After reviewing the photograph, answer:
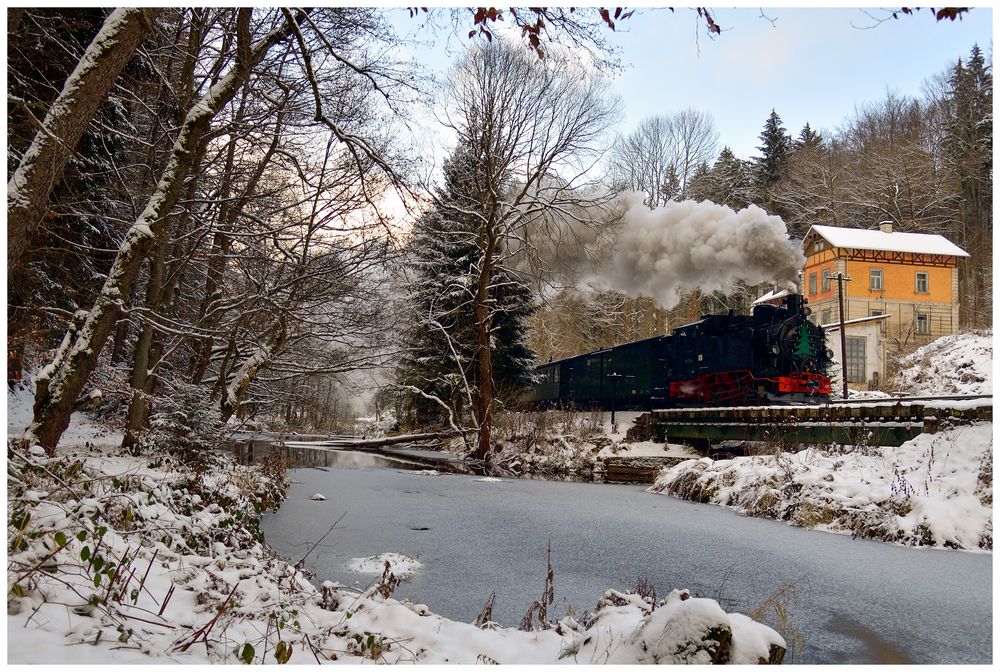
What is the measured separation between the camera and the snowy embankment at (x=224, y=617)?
2.83 m

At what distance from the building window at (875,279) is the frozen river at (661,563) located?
774 inches

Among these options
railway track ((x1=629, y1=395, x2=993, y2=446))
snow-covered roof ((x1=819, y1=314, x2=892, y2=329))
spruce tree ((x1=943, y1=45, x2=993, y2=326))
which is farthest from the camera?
snow-covered roof ((x1=819, y1=314, x2=892, y2=329))

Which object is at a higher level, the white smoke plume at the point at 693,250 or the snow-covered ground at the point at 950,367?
the white smoke plume at the point at 693,250

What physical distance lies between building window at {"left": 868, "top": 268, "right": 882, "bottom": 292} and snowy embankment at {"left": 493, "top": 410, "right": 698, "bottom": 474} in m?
13.0

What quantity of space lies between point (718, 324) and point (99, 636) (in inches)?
623

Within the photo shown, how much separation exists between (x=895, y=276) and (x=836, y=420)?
56.8ft

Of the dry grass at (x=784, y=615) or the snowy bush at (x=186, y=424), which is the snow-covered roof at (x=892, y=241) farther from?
the snowy bush at (x=186, y=424)

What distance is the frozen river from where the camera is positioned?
164 inches

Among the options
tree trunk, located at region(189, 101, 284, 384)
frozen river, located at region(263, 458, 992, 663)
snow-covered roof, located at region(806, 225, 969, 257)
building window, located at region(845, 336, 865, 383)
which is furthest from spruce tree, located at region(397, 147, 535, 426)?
building window, located at region(845, 336, 865, 383)

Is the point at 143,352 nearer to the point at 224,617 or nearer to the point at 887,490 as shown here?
the point at 224,617

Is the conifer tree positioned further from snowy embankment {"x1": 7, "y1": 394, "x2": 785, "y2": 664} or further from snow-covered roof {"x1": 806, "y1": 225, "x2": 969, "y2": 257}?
snowy embankment {"x1": 7, "y1": 394, "x2": 785, "y2": 664}

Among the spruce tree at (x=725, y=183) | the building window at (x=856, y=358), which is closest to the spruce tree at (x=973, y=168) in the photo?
the building window at (x=856, y=358)

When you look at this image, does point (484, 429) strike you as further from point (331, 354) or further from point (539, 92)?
point (539, 92)

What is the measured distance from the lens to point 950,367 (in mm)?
20234
